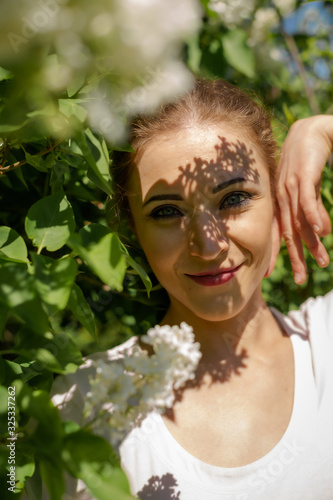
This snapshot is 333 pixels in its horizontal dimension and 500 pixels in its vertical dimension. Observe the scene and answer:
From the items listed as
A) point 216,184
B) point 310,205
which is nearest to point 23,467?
point 216,184

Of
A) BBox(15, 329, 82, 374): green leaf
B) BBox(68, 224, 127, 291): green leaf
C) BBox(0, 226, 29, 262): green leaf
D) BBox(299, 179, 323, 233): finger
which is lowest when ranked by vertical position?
BBox(299, 179, 323, 233): finger

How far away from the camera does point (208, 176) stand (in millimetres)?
1167

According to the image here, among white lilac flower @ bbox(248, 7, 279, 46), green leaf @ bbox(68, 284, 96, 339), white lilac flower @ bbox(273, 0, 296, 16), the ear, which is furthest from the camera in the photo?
white lilac flower @ bbox(248, 7, 279, 46)

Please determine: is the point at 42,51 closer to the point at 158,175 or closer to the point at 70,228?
the point at 70,228

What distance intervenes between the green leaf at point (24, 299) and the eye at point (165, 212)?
25.0 inches

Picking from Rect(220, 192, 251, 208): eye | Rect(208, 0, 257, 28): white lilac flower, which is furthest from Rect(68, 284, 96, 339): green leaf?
Rect(208, 0, 257, 28): white lilac flower

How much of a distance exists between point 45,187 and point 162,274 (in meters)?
0.37

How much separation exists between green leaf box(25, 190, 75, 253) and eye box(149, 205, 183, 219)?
0.43 m

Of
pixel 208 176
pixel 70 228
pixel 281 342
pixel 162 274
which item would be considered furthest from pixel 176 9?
pixel 281 342

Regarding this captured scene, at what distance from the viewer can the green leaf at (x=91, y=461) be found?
0.56 m

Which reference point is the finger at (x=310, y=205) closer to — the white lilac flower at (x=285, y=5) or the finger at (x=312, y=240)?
the finger at (x=312, y=240)

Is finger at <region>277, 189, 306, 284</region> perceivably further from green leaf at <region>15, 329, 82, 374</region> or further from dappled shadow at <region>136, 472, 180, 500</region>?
green leaf at <region>15, 329, 82, 374</region>

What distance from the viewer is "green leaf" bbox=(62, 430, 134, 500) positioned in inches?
22.0

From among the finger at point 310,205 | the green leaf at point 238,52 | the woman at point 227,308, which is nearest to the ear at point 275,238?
the woman at point 227,308
